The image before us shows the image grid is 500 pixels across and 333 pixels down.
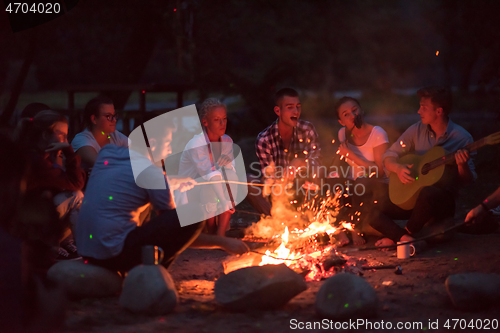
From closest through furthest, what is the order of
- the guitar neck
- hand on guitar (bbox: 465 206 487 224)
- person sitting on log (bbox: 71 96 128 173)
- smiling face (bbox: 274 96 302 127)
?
1. hand on guitar (bbox: 465 206 487 224)
2. the guitar neck
3. person sitting on log (bbox: 71 96 128 173)
4. smiling face (bbox: 274 96 302 127)

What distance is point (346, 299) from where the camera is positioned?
3.58 meters

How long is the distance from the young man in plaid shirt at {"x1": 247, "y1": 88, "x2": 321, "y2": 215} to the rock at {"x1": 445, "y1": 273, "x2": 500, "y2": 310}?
2.89 meters

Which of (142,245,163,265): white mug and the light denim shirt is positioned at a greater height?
the light denim shirt

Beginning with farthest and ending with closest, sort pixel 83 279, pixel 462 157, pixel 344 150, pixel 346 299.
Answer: pixel 344 150
pixel 462 157
pixel 83 279
pixel 346 299

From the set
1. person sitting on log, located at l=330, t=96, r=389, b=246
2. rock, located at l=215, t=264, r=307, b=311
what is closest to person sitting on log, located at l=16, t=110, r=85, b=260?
rock, located at l=215, t=264, r=307, b=311

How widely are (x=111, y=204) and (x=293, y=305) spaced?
1.66 meters

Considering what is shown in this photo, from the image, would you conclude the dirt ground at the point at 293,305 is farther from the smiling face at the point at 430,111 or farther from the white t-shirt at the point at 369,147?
the smiling face at the point at 430,111

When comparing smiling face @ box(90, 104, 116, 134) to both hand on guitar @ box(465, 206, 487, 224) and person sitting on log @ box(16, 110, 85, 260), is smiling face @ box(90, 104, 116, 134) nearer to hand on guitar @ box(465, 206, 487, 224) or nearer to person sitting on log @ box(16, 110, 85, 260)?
person sitting on log @ box(16, 110, 85, 260)

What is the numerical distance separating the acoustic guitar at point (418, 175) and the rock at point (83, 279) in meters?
3.34

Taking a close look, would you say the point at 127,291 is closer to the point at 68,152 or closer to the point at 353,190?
the point at 68,152

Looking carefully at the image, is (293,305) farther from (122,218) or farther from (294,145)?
(294,145)

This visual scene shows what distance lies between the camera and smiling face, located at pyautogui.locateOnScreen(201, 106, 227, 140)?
592 centimetres

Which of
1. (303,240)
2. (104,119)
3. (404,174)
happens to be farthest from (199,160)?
(404,174)

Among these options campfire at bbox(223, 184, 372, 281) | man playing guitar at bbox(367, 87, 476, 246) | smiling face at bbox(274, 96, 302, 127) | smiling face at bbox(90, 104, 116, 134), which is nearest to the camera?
campfire at bbox(223, 184, 372, 281)
